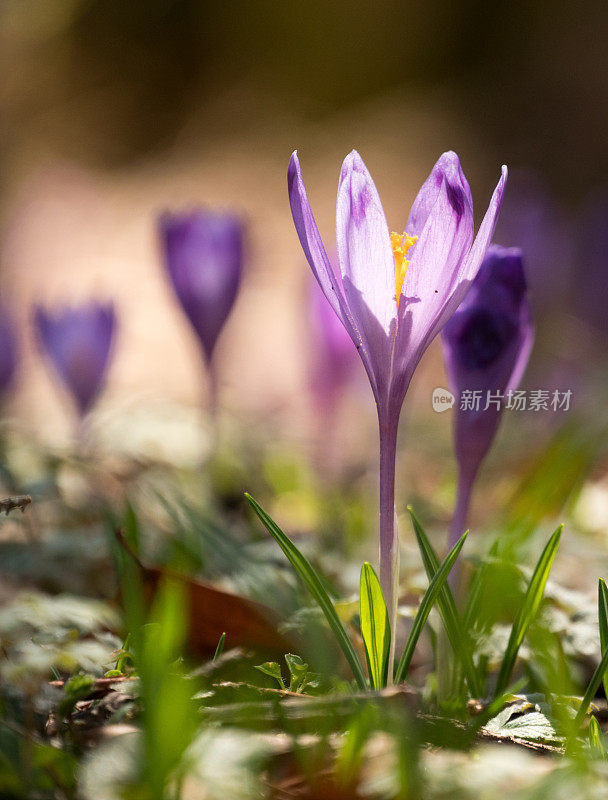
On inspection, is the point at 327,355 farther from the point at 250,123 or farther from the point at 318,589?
the point at 250,123

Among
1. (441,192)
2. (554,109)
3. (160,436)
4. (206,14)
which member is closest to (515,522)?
(441,192)

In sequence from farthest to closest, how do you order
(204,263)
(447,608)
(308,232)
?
1. (204,263)
2. (447,608)
3. (308,232)

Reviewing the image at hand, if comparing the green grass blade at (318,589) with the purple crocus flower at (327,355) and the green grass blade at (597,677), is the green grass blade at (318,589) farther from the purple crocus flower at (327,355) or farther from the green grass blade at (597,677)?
the purple crocus flower at (327,355)

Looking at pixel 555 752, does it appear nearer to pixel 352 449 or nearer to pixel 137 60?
pixel 352 449

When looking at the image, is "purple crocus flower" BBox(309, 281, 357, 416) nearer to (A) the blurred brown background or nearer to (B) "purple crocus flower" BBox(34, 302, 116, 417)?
(B) "purple crocus flower" BBox(34, 302, 116, 417)

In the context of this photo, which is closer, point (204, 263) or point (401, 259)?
point (401, 259)

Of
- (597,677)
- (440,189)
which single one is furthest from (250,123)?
(597,677)

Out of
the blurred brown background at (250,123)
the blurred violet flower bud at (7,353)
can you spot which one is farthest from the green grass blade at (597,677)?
the blurred brown background at (250,123)
